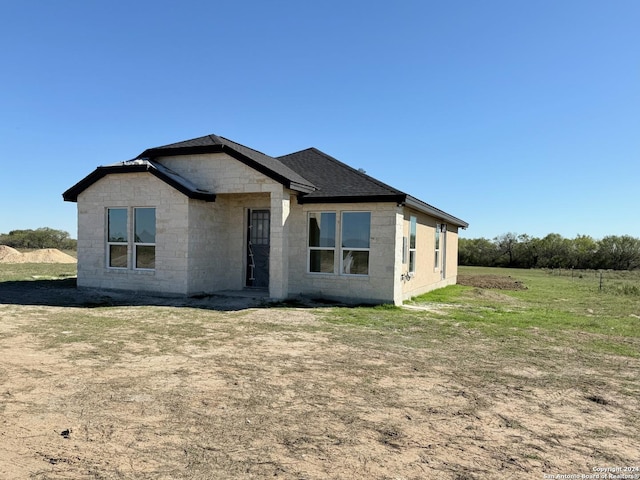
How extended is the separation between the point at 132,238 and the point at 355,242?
21.9 ft

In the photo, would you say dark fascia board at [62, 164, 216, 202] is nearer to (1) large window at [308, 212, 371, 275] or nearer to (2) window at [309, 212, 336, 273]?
(2) window at [309, 212, 336, 273]

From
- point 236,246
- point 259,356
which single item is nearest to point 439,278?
point 236,246

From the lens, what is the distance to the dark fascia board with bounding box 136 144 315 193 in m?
11.6

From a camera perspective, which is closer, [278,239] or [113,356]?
[113,356]

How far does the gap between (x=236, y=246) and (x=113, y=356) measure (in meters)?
8.03

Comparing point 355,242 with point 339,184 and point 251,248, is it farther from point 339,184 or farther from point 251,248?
point 251,248

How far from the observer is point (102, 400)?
14.2ft

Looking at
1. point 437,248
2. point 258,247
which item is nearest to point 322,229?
point 258,247

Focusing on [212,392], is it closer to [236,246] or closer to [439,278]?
[236,246]

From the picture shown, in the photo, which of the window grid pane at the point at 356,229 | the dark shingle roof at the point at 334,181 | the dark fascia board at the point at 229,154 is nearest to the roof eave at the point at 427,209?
the dark shingle roof at the point at 334,181

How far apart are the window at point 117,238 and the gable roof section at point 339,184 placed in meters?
5.44

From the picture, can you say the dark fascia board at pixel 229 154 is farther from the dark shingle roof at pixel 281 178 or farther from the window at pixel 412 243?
the window at pixel 412 243

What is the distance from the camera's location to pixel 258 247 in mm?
13906

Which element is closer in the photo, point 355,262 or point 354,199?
Result: point 354,199
